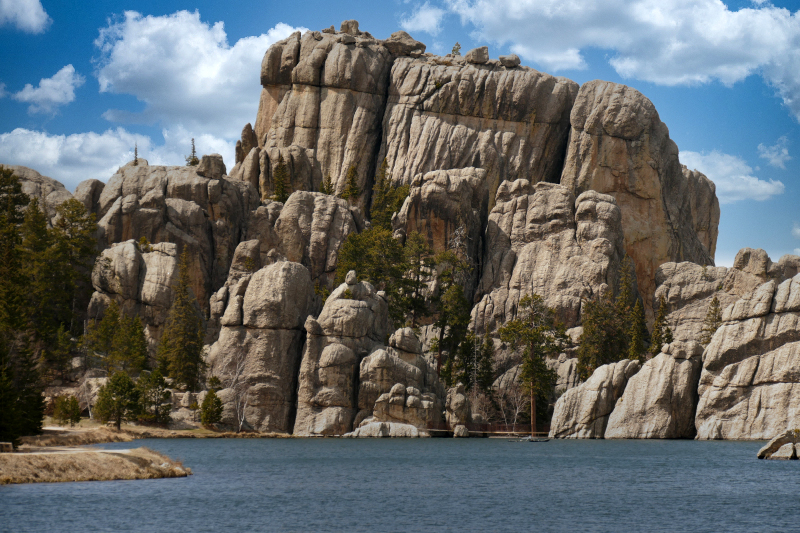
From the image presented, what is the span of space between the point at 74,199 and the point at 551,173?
198 feet

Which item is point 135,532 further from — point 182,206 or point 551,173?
point 551,173

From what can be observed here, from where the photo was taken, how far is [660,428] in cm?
8762

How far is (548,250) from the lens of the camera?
109562 millimetres

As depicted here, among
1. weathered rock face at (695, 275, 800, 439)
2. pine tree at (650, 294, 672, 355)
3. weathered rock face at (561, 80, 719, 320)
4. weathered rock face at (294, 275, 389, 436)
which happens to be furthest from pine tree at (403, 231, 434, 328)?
weathered rock face at (695, 275, 800, 439)

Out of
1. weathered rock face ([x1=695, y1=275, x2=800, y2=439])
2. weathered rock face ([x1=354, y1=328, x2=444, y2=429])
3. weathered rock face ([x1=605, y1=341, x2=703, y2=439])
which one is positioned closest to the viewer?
weathered rock face ([x1=695, y1=275, x2=800, y2=439])

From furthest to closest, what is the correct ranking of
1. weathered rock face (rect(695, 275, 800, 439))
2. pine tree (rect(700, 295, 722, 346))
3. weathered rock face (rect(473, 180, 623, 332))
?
weathered rock face (rect(473, 180, 623, 332)) < pine tree (rect(700, 295, 722, 346)) < weathered rock face (rect(695, 275, 800, 439))

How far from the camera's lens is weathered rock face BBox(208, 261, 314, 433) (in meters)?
90.9

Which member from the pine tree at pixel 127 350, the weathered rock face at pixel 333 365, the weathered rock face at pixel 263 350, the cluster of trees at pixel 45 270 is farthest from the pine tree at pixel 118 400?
the weathered rock face at pixel 333 365

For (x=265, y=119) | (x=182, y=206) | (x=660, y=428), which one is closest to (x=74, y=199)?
(x=182, y=206)

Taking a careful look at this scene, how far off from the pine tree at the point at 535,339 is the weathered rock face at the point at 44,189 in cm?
5672

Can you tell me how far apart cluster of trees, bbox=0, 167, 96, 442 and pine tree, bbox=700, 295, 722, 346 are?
65.0m

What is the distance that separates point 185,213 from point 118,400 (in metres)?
34.2

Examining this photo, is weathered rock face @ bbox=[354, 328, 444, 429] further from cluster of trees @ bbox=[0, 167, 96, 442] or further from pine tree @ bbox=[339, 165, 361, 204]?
pine tree @ bbox=[339, 165, 361, 204]

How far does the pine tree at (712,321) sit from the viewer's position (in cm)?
9588
